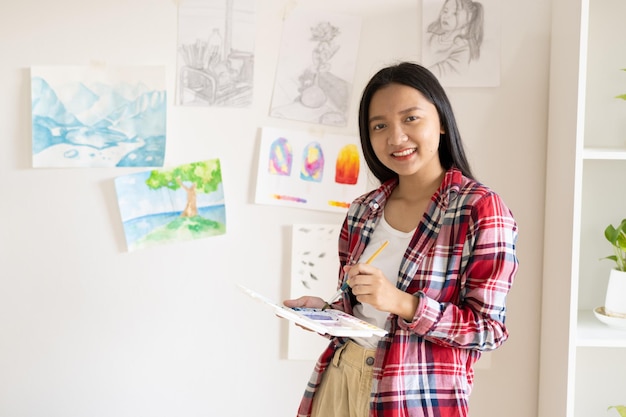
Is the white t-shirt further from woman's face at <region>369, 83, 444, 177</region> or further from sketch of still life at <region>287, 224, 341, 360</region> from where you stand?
sketch of still life at <region>287, 224, 341, 360</region>

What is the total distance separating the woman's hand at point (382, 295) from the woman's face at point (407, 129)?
0.24 metres

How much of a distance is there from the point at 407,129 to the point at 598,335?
74cm

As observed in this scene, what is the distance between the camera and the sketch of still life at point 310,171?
6.29ft

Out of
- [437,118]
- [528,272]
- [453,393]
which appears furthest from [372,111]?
[528,272]

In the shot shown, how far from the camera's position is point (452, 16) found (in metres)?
1.86

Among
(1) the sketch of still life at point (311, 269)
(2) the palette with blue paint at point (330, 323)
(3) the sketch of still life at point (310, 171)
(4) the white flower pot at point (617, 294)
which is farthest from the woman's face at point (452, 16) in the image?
(2) the palette with blue paint at point (330, 323)

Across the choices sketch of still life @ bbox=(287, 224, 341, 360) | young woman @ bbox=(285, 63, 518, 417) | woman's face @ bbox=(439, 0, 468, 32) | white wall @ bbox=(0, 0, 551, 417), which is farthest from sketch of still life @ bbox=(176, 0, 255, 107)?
young woman @ bbox=(285, 63, 518, 417)

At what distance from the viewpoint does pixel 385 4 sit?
188cm

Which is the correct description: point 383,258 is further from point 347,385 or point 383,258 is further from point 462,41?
point 462,41

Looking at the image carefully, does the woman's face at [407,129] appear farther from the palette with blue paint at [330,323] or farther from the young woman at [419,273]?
the palette with blue paint at [330,323]

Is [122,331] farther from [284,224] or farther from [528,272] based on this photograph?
[528,272]

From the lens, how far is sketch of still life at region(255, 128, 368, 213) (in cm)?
192

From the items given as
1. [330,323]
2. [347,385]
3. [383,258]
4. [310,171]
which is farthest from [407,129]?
[310,171]

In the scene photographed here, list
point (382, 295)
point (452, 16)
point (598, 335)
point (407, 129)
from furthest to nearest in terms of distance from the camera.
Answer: point (452, 16), point (598, 335), point (407, 129), point (382, 295)
